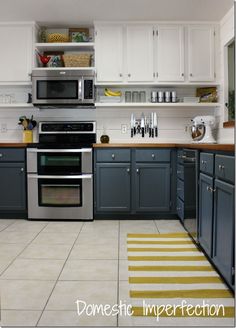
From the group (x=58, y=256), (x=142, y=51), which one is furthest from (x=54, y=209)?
(x=142, y=51)

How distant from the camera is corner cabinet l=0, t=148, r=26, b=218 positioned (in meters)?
3.82

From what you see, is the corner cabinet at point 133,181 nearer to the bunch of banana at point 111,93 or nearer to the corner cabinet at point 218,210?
the bunch of banana at point 111,93

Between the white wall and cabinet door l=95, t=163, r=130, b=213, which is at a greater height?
the white wall

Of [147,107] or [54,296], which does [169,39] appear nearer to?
[147,107]

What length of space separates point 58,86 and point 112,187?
1.41 meters

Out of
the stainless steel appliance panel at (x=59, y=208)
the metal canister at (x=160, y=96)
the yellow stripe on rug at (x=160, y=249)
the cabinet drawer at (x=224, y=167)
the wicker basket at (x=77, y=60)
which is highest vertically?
the wicker basket at (x=77, y=60)

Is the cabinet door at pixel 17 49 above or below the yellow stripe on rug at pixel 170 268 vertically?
above

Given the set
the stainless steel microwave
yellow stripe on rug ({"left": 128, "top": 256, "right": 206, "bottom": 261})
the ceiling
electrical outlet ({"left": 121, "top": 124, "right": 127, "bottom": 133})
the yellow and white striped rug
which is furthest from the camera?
electrical outlet ({"left": 121, "top": 124, "right": 127, "bottom": 133})

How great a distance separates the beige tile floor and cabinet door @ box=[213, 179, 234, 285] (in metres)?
0.61

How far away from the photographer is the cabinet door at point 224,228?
1.80m

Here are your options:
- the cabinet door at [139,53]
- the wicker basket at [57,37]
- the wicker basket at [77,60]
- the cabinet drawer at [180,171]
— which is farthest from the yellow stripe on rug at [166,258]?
the wicker basket at [57,37]

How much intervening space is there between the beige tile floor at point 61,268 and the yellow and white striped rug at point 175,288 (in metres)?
0.11

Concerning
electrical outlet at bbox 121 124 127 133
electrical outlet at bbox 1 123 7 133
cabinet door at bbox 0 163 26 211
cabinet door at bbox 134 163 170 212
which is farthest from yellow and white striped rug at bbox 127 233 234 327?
electrical outlet at bbox 1 123 7 133

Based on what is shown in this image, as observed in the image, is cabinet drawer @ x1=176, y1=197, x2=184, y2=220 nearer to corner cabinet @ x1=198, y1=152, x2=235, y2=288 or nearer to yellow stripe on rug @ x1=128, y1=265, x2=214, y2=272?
corner cabinet @ x1=198, y1=152, x2=235, y2=288
